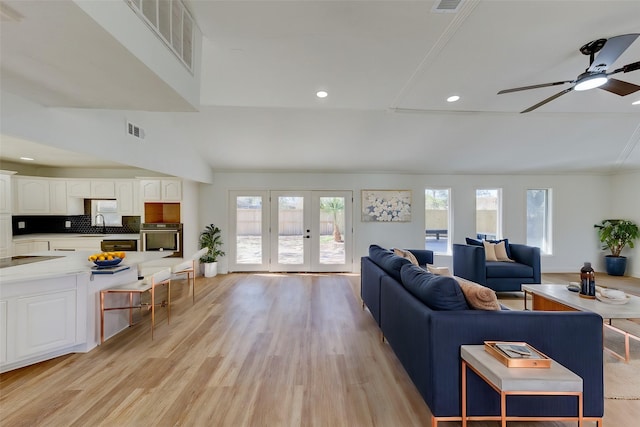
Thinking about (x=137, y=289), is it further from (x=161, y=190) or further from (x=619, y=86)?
Answer: (x=619, y=86)

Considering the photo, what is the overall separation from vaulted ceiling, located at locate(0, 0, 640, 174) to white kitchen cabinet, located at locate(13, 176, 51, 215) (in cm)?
221

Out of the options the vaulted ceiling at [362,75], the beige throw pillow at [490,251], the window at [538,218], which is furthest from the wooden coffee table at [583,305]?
the window at [538,218]

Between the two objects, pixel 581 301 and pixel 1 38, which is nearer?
pixel 1 38

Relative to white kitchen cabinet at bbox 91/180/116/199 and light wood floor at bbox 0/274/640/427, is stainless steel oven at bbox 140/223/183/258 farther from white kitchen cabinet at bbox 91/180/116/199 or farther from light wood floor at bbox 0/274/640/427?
light wood floor at bbox 0/274/640/427

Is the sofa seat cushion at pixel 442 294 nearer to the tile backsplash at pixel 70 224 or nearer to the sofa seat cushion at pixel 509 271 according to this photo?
the sofa seat cushion at pixel 509 271

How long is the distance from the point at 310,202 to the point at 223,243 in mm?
2200

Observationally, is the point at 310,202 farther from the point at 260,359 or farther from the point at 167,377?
the point at 167,377

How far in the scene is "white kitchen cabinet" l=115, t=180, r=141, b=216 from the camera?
17.2 feet

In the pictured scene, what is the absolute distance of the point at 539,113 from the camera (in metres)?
4.03

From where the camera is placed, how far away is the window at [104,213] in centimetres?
548

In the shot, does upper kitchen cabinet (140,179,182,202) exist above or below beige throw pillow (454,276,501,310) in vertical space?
above

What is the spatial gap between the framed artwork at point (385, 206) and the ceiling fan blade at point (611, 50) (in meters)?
4.18

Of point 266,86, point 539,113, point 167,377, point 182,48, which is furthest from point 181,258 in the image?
point 539,113

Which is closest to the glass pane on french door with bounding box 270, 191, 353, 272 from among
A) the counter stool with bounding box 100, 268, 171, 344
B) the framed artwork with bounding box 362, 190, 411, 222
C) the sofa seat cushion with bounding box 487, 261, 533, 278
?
the framed artwork with bounding box 362, 190, 411, 222
